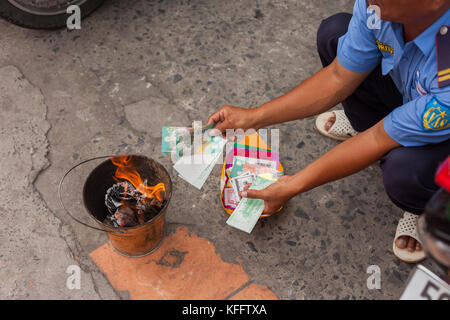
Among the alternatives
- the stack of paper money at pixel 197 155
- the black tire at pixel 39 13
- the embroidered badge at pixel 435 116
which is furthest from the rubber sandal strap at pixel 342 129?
the black tire at pixel 39 13

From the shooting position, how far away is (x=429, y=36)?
139 cm

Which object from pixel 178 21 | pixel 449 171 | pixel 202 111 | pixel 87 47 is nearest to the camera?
pixel 449 171

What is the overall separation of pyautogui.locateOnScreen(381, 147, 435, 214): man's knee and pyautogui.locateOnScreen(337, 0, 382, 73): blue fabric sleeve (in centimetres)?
38

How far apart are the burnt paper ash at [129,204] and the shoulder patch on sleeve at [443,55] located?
116cm

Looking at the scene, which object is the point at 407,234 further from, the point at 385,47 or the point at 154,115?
the point at 154,115

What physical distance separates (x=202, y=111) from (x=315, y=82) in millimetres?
746

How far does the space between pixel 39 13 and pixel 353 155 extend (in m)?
2.08

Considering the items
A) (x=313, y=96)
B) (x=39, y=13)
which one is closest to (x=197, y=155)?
(x=313, y=96)

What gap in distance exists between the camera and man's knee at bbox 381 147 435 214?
60.4 inches
